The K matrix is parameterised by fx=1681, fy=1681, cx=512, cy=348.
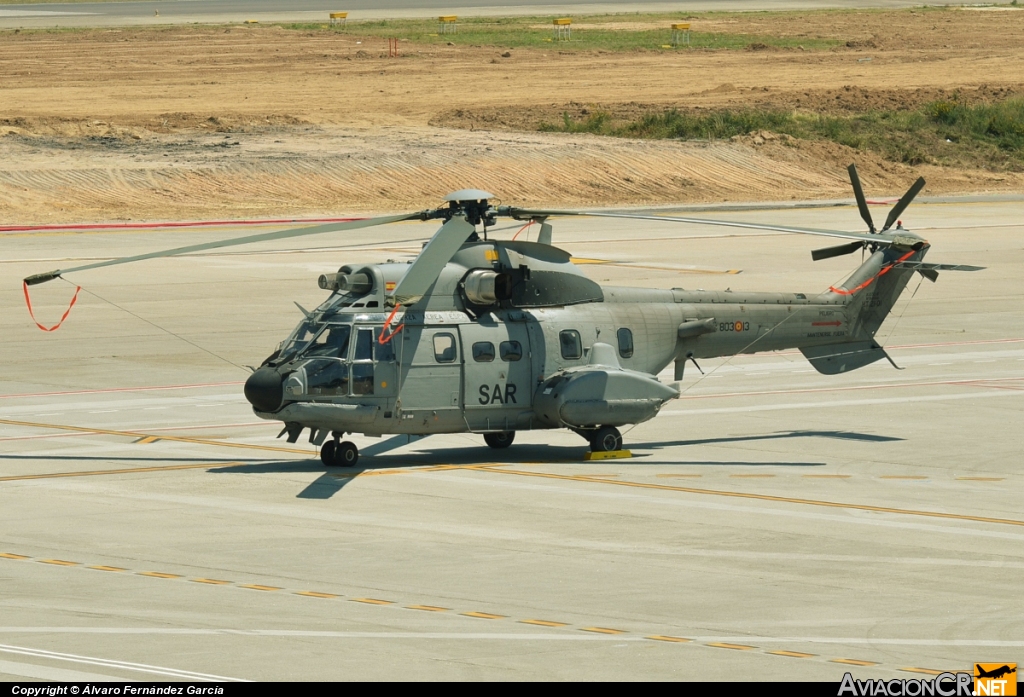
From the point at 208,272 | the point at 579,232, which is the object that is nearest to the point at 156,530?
the point at 208,272

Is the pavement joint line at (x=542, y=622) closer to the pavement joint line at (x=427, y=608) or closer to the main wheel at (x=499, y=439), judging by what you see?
the pavement joint line at (x=427, y=608)

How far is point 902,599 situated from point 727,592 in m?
1.78

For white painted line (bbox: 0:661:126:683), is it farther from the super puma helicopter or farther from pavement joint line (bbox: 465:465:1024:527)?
pavement joint line (bbox: 465:465:1024:527)

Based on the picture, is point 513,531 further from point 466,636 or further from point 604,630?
point 466,636

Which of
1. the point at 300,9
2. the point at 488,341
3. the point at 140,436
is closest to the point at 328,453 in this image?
the point at 488,341

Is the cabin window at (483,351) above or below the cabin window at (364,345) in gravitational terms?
below

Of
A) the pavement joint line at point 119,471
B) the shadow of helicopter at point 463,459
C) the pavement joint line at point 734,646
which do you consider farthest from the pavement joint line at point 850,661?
the pavement joint line at point 119,471

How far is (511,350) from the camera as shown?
2486 cm

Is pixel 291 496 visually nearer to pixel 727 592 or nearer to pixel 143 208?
pixel 727 592

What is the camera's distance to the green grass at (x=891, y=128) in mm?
79062

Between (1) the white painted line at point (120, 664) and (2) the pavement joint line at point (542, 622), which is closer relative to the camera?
(1) the white painted line at point (120, 664)

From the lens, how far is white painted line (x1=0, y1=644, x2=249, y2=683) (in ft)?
45.6

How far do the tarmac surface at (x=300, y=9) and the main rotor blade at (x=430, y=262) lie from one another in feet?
331

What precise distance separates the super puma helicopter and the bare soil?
38.8 m
